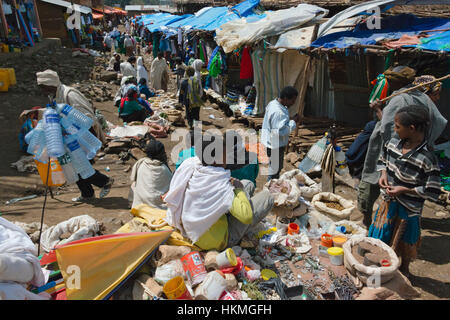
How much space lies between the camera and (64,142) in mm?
4188

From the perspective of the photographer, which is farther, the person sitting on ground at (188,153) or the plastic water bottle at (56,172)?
the plastic water bottle at (56,172)

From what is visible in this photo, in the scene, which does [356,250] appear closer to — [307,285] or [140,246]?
[307,285]

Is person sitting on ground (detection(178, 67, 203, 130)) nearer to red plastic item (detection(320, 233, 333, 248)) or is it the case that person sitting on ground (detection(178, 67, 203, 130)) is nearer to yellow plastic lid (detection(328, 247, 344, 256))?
red plastic item (detection(320, 233, 333, 248))

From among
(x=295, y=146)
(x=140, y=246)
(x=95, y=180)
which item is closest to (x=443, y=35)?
(x=295, y=146)

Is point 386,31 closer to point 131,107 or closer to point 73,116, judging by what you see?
point 73,116

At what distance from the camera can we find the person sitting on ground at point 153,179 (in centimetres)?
369

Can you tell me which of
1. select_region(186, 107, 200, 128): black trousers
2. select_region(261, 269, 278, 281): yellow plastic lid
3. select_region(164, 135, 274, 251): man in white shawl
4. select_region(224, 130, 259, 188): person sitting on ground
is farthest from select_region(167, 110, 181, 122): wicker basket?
select_region(261, 269, 278, 281): yellow plastic lid

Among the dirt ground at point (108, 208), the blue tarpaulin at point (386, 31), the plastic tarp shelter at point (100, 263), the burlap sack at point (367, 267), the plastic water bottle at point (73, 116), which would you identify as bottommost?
the dirt ground at point (108, 208)

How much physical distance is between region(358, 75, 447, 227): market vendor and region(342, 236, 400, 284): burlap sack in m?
0.86

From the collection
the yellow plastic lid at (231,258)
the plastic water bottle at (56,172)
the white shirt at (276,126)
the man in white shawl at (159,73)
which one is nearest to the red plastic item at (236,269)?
the yellow plastic lid at (231,258)

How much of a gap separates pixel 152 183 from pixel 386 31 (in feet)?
17.3

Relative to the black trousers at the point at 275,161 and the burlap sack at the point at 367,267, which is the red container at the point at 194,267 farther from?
the black trousers at the point at 275,161

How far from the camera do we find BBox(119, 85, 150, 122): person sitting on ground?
25.6 ft
